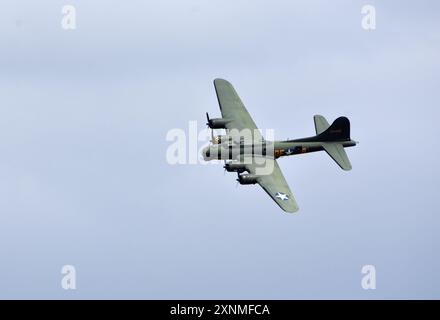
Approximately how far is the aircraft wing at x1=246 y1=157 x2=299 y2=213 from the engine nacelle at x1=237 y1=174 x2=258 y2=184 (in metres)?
0.48

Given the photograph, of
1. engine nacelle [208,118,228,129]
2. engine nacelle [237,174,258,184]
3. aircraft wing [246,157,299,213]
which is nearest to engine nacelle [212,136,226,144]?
engine nacelle [208,118,228,129]

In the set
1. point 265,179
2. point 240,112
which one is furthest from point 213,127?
point 265,179

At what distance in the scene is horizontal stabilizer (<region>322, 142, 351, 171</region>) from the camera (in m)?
100

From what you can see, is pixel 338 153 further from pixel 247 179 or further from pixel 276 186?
pixel 247 179

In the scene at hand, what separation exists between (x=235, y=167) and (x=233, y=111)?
33.6 ft

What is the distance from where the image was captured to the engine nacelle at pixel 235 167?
321ft

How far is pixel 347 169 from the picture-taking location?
99.8 meters

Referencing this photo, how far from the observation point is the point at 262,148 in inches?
3969

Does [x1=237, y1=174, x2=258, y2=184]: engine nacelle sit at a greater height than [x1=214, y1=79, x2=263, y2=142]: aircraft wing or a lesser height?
lesser

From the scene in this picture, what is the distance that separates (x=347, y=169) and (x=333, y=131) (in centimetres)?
458

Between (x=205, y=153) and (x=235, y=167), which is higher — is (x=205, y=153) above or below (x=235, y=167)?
above

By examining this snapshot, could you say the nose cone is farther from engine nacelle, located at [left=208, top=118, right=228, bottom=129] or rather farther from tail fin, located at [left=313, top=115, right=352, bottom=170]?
tail fin, located at [left=313, top=115, right=352, bottom=170]

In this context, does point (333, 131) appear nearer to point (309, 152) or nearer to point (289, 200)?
point (309, 152)

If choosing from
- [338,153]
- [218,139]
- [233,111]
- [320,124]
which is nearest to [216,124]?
[233,111]
